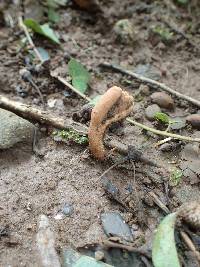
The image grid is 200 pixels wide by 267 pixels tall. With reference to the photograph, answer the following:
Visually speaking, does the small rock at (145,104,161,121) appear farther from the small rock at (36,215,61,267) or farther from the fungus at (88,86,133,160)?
the small rock at (36,215,61,267)

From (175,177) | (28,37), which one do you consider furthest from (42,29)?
(175,177)

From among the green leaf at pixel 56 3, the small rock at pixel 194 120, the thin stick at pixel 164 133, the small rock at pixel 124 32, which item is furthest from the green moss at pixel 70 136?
the green leaf at pixel 56 3

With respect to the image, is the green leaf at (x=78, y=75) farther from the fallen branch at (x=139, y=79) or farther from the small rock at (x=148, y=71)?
the small rock at (x=148, y=71)

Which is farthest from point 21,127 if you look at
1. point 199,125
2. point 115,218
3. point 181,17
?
point 181,17

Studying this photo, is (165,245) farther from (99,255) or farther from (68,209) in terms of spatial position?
(68,209)

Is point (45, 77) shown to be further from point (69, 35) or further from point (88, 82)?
point (69, 35)
